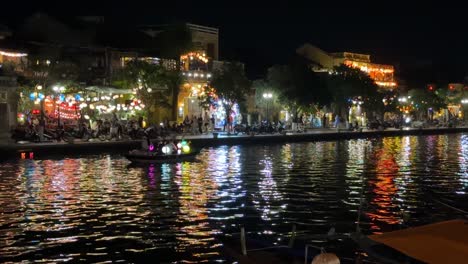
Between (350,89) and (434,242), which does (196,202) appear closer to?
(434,242)

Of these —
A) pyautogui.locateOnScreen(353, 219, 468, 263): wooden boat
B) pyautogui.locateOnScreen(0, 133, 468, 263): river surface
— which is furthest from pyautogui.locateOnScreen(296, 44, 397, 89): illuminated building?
pyautogui.locateOnScreen(353, 219, 468, 263): wooden boat

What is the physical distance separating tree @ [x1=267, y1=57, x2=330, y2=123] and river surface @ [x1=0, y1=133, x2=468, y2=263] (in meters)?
31.9

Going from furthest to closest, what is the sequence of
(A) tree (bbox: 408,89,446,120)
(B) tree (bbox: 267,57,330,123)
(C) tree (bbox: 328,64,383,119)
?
(A) tree (bbox: 408,89,446,120), (C) tree (bbox: 328,64,383,119), (B) tree (bbox: 267,57,330,123)

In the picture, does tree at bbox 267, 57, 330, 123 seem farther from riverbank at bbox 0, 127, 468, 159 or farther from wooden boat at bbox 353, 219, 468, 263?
wooden boat at bbox 353, 219, 468, 263

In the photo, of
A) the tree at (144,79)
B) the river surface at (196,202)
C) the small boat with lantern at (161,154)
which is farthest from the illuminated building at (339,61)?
the river surface at (196,202)

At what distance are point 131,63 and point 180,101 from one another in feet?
38.2

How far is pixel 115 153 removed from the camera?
40.8 meters

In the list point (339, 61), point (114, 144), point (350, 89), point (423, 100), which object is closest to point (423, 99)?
point (423, 100)

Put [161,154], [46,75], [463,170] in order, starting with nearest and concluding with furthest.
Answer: [463,170] < [161,154] < [46,75]

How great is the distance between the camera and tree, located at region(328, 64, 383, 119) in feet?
260

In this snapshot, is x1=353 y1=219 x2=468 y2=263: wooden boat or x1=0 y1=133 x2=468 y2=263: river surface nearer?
x1=353 y1=219 x2=468 y2=263: wooden boat

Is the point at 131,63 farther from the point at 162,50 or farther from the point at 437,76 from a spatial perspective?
the point at 437,76

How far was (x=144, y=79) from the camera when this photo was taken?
2094 inches

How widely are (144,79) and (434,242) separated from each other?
46.2 metres
